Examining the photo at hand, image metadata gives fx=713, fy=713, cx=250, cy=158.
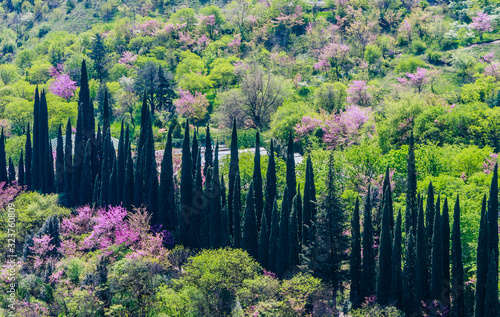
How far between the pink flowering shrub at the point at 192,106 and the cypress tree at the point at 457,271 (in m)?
58.3

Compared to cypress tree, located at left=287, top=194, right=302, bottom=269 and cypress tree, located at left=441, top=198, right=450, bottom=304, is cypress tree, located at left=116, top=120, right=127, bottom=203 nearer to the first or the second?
cypress tree, located at left=287, top=194, right=302, bottom=269

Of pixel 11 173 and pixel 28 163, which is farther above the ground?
pixel 28 163

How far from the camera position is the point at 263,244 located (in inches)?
2451

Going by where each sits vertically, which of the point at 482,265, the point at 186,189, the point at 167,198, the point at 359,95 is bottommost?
the point at 482,265

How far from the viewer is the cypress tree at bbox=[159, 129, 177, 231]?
71.3m

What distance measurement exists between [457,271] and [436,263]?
5.73 feet

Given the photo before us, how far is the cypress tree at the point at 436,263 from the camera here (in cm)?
5275

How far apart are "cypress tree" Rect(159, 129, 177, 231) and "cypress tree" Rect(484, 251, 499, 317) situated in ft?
106

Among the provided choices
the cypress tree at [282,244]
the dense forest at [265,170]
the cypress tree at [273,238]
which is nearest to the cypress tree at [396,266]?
the dense forest at [265,170]

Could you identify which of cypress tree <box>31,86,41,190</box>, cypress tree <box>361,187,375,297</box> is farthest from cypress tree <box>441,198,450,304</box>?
cypress tree <box>31,86,41,190</box>

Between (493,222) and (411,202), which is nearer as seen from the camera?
(493,222)

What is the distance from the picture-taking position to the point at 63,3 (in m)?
174

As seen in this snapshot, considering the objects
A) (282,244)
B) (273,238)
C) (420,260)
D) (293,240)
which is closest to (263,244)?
(273,238)

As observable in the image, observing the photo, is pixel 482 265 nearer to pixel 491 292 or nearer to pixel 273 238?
pixel 491 292
